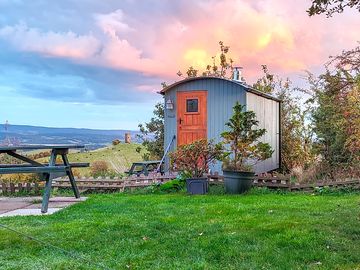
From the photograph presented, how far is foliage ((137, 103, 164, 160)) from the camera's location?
43.3ft

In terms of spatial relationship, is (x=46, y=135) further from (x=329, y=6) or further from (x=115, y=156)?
(x=329, y=6)

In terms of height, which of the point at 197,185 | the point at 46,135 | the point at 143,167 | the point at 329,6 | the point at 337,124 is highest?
the point at 329,6

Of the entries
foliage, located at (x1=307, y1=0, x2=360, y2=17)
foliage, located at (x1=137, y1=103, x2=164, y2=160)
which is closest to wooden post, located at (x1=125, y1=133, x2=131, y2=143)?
foliage, located at (x1=137, y1=103, x2=164, y2=160)

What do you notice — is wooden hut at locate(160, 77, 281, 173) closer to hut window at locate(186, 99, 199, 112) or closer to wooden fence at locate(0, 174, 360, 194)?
hut window at locate(186, 99, 199, 112)

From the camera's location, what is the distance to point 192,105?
10.5 m

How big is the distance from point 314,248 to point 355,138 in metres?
5.86

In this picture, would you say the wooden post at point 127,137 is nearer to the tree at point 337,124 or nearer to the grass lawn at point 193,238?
the tree at point 337,124

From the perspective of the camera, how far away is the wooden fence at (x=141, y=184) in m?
7.76

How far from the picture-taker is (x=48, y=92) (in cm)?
644

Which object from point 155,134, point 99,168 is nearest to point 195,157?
point 99,168

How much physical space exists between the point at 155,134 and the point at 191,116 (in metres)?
3.40

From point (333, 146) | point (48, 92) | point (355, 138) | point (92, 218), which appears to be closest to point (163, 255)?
point (92, 218)

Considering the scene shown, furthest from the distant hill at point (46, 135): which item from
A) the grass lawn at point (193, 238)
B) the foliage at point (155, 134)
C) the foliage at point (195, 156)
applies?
the grass lawn at point (193, 238)

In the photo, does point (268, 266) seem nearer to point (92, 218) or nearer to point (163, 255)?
point (163, 255)
